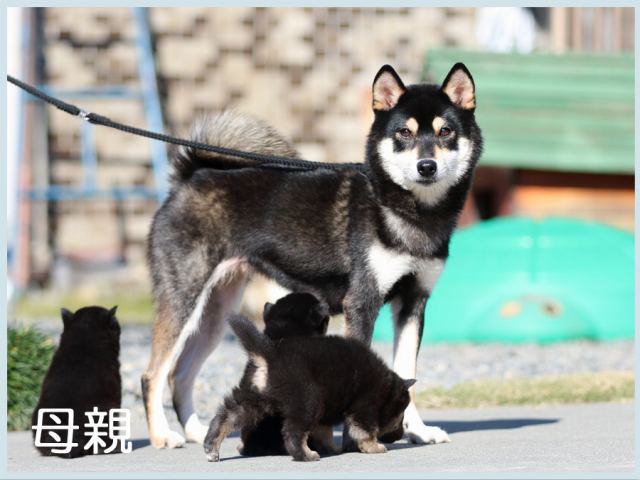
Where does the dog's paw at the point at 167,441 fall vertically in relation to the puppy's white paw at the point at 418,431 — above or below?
below

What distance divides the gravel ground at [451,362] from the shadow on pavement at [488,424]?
158 centimetres

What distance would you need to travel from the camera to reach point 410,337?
6531mm

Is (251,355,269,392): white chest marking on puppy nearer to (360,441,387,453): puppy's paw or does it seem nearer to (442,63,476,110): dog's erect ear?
(360,441,387,453): puppy's paw

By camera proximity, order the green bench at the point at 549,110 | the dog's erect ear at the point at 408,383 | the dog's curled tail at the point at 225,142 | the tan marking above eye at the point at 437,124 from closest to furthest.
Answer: the dog's erect ear at the point at 408,383
the tan marking above eye at the point at 437,124
the dog's curled tail at the point at 225,142
the green bench at the point at 549,110

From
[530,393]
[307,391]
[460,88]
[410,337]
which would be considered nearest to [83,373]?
[307,391]

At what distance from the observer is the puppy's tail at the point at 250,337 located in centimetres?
565

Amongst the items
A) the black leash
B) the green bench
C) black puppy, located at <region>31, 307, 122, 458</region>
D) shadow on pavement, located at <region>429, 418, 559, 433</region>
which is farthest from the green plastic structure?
black puppy, located at <region>31, 307, 122, 458</region>

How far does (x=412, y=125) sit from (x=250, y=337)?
4.90 ft

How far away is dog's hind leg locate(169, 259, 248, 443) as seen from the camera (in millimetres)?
6863

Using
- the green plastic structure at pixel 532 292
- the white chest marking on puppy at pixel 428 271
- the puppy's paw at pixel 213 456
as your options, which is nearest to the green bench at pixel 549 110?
the green plastic structure at pixel 532 292

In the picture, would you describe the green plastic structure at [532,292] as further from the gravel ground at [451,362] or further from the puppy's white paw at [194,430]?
the puppy's white paw at [194,430]

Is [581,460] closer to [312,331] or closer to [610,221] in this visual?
[312,331]

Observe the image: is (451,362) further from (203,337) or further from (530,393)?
(203,337)

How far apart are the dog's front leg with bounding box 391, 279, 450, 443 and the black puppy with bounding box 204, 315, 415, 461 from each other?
1.73ft
